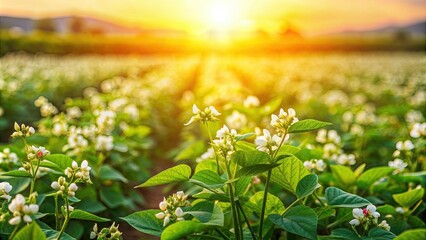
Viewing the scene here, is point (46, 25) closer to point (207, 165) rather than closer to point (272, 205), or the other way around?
point (207, 165)

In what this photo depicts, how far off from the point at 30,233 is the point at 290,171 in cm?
106

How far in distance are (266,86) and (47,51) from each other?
27682mm

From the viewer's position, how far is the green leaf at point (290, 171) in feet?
7.36

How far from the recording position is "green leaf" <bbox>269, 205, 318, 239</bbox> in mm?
1976

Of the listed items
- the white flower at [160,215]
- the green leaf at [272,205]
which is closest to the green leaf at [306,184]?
the green leaf at [272,205]

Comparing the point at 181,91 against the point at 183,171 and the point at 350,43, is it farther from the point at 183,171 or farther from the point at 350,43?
the point at 350,43

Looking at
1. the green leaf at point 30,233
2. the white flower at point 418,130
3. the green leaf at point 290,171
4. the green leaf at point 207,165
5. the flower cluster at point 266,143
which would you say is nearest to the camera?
the green leaf at point 30,233

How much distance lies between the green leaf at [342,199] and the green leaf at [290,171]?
0.50 ft

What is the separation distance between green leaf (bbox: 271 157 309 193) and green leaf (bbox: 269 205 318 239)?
0.20 m

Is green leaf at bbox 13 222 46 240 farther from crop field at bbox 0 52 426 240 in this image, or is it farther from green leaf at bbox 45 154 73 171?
green leaf at bbox 45 154 73 171

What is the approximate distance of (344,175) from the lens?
3061 mm

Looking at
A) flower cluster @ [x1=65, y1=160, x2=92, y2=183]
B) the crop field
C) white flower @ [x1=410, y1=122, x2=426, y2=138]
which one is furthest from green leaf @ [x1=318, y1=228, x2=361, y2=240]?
white flower @ [x1=410, y1=122, x2=426, y2=138]

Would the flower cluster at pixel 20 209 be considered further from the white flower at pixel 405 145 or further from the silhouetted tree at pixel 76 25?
the silhouetted tree at pixel 76 25

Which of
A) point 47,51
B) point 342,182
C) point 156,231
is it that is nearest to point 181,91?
point 342,182
